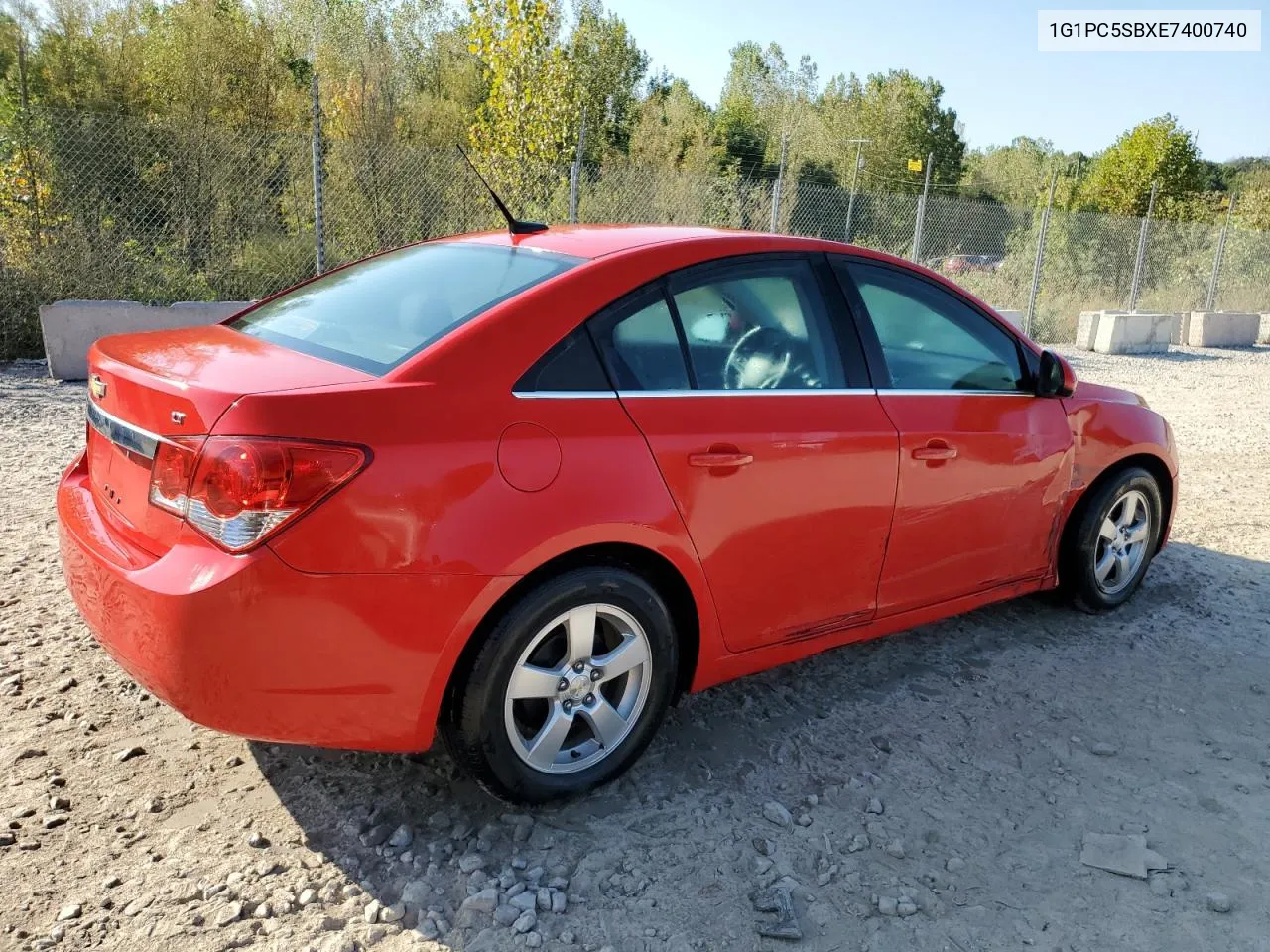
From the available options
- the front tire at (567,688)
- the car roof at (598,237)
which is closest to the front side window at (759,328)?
the car roof at (598,237)

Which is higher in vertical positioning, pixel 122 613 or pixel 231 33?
pixel 231 33

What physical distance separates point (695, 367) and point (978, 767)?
5.09ft

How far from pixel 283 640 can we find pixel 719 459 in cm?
126

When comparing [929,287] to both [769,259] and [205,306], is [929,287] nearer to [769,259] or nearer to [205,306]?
[769,259]

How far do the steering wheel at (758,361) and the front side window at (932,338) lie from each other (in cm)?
43

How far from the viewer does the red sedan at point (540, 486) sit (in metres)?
2.24

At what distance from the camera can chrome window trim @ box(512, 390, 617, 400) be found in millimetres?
2504

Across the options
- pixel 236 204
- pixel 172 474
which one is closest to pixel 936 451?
pixel 172 474

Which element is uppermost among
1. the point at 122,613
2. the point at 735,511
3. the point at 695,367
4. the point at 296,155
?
the point at 296,155

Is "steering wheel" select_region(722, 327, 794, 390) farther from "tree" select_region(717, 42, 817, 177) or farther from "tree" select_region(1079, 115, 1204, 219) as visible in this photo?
"tree" select_region(717, 42, 817, 177)

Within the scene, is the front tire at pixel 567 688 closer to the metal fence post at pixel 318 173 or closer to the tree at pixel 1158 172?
the metal fence post at pixel 318 173

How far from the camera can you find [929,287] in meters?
3.65

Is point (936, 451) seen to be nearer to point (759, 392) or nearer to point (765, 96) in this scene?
point (759, 392)

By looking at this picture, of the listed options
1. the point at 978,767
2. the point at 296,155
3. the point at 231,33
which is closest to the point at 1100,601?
the point at 978,767
